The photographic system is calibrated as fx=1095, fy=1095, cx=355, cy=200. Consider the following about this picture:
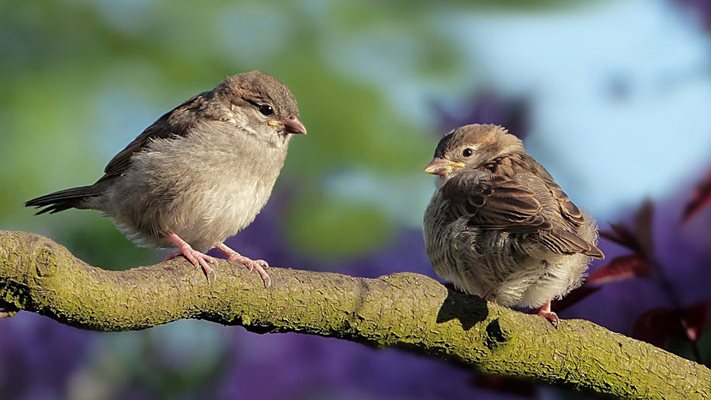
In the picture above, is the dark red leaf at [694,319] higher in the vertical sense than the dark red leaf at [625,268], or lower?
lower

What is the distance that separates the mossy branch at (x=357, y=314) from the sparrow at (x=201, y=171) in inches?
31.2

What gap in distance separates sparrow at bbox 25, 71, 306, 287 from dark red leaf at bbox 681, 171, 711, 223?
123 cm

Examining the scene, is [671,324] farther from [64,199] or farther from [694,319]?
[64,199]

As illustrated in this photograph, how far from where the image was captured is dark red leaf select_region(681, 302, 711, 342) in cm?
253

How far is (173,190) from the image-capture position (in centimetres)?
323

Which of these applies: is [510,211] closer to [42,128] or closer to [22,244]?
[22,244]

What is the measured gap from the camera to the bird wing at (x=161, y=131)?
3445 mm

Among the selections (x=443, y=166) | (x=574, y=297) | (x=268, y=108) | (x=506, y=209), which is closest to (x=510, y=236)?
(x=506, y=209)

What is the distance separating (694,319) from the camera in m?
2.54

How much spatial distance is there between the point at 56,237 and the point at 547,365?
2051 millimetres

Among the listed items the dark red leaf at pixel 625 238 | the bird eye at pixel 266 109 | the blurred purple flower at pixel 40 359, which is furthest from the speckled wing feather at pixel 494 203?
the blurred purple flower at pixel 40 359

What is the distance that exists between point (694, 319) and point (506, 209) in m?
0.63

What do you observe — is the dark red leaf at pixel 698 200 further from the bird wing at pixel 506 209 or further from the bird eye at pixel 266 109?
the bird eye at pixel 266 109

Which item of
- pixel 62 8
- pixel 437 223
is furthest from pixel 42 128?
pixel 437 223
